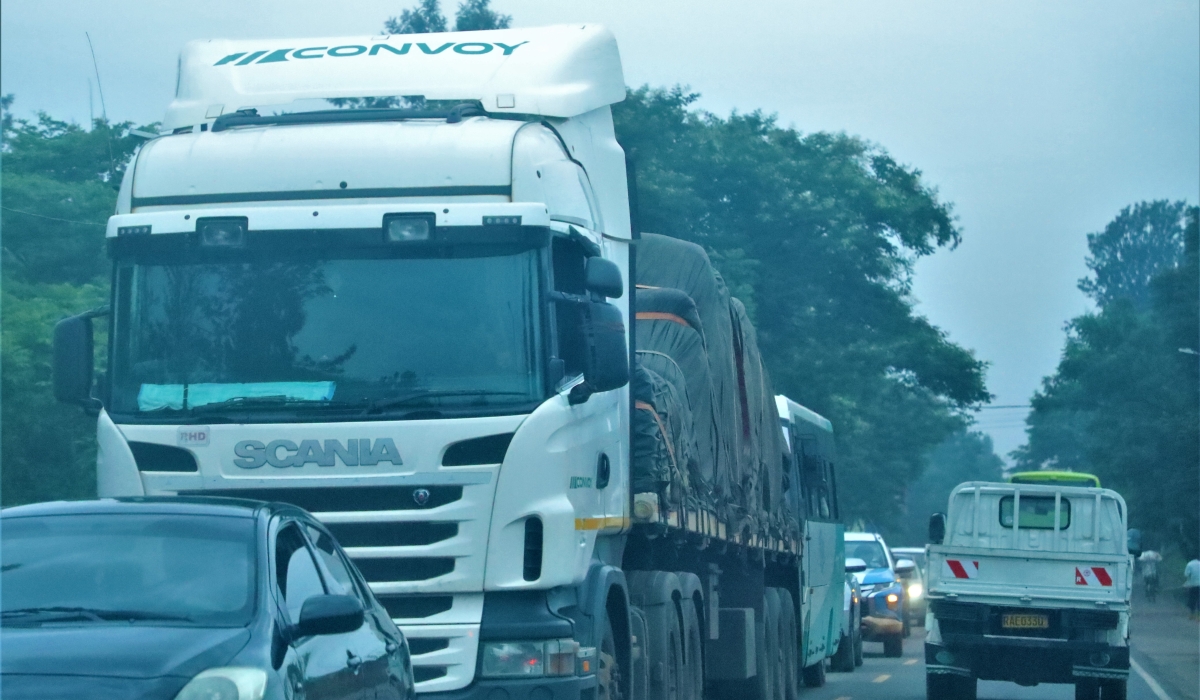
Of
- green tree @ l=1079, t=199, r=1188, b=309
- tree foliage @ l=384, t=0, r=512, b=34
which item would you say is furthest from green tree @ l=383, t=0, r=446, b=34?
green tree @ l=1079, t=199, r=1188, b=309

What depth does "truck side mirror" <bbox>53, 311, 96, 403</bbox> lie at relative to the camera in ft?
28.0

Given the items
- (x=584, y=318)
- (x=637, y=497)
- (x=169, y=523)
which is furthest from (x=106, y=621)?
(x=637, y=497)

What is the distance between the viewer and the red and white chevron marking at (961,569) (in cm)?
1620

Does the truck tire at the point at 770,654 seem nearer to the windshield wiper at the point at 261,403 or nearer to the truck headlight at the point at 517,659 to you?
the truck headlight at the point at 517,659

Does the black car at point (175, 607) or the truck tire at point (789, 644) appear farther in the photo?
the truck tire at point (789, 644)

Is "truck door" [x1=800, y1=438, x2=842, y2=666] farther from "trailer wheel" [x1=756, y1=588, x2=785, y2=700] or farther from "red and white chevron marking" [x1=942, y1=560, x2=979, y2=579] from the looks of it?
"trailer wheel" [x1=756, y1=588, x2=785, y2=700]

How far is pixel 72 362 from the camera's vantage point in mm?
8555

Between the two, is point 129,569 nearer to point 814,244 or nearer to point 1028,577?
point 1028,577

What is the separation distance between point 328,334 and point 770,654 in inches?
305

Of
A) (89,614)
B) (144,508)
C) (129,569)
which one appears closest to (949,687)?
(144,508)

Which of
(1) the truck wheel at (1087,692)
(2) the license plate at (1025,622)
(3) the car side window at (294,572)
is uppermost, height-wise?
(3) the car side window at (294,572)

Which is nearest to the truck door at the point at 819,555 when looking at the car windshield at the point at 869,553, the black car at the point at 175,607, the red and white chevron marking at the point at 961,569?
the red and white chevron marking at the point at 961,569

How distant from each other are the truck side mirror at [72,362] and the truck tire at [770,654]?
727cm

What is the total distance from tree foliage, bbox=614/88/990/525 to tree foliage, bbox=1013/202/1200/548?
10396mm
